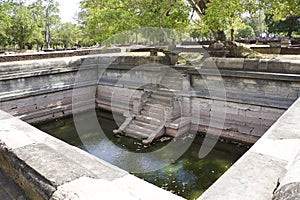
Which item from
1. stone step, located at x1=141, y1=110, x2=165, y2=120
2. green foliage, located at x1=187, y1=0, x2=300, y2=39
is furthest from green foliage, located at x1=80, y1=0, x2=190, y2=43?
stone step, located at x1=141, y1=110, x2=165, y2=120

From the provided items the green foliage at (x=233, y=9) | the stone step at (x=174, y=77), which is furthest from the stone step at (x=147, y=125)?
the green foliage at (x=233, y=9)

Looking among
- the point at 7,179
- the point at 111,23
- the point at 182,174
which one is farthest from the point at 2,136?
the point at 111,23

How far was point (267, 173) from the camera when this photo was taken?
96.2 inches

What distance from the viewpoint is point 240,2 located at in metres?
7.76

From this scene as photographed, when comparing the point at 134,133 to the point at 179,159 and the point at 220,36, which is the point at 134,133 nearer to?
the point at 179,159

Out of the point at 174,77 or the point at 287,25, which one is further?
the point at 287,25

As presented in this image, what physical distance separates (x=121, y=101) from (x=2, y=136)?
7.78m

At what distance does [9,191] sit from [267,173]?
2714mm

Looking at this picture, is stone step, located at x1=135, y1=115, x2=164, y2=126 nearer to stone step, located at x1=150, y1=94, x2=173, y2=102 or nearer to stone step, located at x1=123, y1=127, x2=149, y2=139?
stone step, located at x1=123, y1=127, x2=149, y2=139

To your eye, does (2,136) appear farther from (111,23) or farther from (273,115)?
(273,115)

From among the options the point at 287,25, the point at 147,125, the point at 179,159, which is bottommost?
the point at 179,159


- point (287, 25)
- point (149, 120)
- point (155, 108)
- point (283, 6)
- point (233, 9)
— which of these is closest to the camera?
point (233, 9)

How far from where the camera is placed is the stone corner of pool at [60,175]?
189 cm

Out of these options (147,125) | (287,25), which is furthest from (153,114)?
(287,25)
